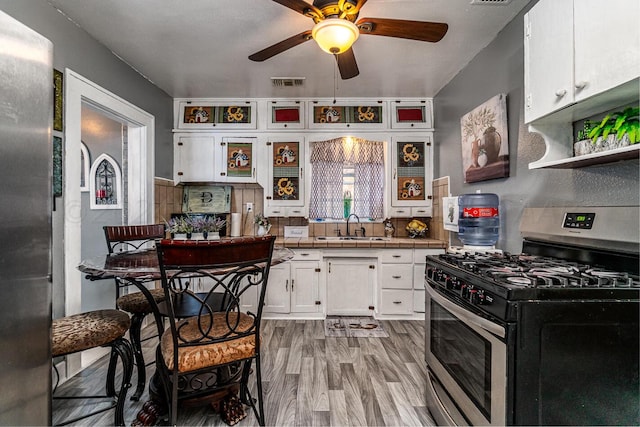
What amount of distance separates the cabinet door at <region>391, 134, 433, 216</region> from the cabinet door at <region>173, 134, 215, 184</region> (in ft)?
7.35

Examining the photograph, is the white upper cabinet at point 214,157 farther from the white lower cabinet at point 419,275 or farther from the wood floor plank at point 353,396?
the wood floor plank at point 353,396

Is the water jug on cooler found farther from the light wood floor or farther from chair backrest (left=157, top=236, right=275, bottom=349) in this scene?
chair backrest (left=157, top=236, right=275, bottom=349)

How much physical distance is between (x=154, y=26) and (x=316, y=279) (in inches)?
106

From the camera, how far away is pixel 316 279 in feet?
11.0

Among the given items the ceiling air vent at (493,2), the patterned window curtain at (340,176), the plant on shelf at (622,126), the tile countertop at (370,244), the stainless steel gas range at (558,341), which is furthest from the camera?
the patterned window curtain at (340,176)

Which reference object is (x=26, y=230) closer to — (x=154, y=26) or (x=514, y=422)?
(x=514, y=422)

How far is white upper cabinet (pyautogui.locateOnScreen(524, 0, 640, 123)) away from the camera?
1.06 meters

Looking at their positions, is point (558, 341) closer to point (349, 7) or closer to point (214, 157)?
point (349, 7)

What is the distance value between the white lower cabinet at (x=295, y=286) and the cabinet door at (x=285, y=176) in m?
0.66

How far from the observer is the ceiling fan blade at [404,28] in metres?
1.62

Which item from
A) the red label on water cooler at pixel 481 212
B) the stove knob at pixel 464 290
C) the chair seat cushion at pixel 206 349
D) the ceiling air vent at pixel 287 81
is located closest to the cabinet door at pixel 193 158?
the ceiling air vent at pixel 287 81

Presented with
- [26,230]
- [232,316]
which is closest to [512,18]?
[232,316]

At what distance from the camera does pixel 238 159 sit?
370 centimetres

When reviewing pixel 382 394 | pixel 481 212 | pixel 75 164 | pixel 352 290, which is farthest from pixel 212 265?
pixel 352 290
